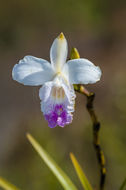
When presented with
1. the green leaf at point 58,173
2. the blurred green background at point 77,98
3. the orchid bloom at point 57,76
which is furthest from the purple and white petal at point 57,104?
the blurred green background at point 77,98

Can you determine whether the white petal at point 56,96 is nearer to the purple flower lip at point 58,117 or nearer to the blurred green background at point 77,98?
the purple flower lip at point 58,117

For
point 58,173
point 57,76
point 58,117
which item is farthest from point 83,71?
point 58,173

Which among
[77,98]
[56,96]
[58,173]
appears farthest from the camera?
[77,98]

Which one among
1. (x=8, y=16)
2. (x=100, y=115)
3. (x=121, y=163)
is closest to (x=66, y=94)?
(x=121, y=163)

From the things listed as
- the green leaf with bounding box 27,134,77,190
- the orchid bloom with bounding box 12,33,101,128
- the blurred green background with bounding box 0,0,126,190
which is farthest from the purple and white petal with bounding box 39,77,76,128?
the blurred green background with bounding box 0,0,126,190

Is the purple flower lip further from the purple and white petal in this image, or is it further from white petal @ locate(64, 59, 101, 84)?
white petal @ locate(64, 59, 101, 84)

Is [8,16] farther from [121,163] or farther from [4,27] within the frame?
→ [121,163]

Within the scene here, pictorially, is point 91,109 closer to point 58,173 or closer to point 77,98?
point 58,173
